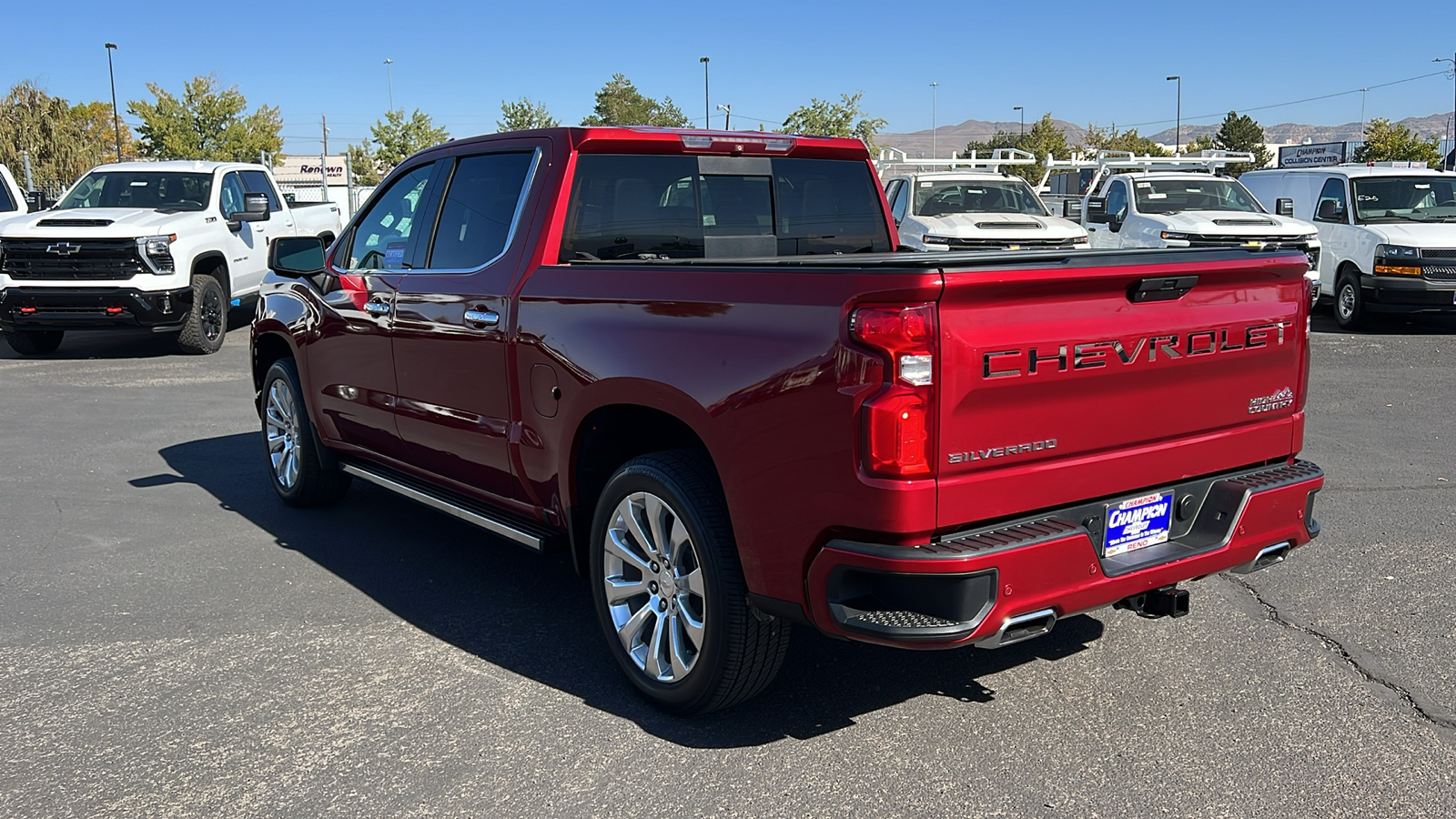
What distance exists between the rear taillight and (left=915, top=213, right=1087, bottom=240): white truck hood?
448 inches

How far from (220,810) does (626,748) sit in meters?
1.15

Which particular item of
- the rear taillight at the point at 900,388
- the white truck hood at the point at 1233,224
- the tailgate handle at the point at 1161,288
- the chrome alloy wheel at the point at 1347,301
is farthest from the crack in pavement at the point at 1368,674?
the chrome alloy wheel at the point at 1347,301

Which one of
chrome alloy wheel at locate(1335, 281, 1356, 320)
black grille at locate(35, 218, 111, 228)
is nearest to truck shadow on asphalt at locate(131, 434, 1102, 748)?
black grille at locate(35, 218, 111, 228)

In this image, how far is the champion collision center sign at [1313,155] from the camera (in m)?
43.4

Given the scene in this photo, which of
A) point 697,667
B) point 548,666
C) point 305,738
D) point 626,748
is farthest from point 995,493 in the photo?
point 305,738

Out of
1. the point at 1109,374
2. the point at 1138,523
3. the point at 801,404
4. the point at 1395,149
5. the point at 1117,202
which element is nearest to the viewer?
the point at 801,404

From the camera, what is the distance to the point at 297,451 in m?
6.52

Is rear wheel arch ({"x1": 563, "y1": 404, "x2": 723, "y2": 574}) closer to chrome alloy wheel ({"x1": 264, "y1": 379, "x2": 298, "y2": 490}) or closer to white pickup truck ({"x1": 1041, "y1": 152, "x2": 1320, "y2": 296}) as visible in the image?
chrome alloy wheel ({"x1": 264, "y1": 379, "x2": 298, "y2": 490})

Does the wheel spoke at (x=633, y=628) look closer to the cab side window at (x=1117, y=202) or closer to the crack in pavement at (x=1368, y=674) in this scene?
the crack in pavement at (x=1368, y=674)

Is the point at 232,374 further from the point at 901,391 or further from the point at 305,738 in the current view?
the point at 901,391

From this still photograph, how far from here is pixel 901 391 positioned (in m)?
3.06

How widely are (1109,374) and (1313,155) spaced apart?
49.0m

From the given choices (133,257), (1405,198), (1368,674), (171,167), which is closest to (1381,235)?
(1405,198)

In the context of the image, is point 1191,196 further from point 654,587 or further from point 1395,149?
point 1395,149
